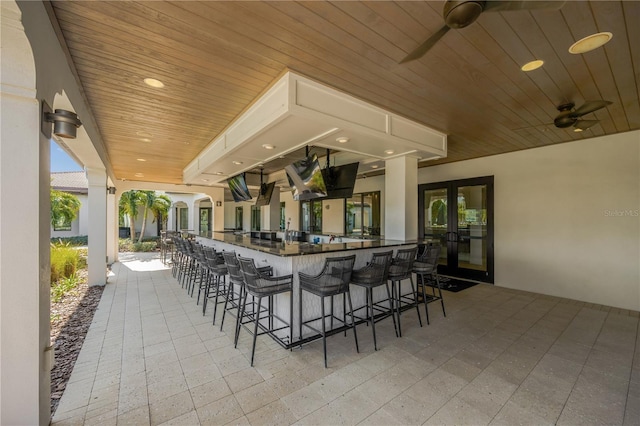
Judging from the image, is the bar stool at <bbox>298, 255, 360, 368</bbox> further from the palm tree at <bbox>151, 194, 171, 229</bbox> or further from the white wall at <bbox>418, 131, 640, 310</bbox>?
the palm tree at <bbox>151, 194, 171, 229</bbox>

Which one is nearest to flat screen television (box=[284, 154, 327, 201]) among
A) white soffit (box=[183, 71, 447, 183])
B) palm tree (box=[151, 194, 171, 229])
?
white soffit (box=[183, 71, 447, 183])

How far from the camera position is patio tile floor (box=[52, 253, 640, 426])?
1851 millimetres

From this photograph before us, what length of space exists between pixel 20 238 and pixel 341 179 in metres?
3.67

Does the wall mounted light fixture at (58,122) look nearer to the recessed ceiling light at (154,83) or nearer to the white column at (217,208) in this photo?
the recessed ceiling light at (154,83)

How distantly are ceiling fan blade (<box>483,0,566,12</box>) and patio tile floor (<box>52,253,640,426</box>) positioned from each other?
8.21ft

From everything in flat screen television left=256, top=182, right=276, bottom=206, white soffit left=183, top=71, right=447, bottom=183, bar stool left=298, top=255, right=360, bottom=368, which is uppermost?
white soffit left=183, top=71, right=447, bottom=183

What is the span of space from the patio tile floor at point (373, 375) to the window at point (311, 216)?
5.43 metres

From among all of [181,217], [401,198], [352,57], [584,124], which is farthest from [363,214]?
[181,217]

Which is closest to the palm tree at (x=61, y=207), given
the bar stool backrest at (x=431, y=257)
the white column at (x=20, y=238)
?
the white column at (x=20, y=238)

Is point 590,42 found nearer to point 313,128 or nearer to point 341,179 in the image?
point 313,128

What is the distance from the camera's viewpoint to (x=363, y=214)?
7.45 metres

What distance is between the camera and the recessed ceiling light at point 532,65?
7.30 feet

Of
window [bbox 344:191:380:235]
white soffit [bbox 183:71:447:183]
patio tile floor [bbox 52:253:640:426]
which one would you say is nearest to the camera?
patio tile floor [bbox 52:253:640:426]

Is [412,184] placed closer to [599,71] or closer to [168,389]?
[599,71]
